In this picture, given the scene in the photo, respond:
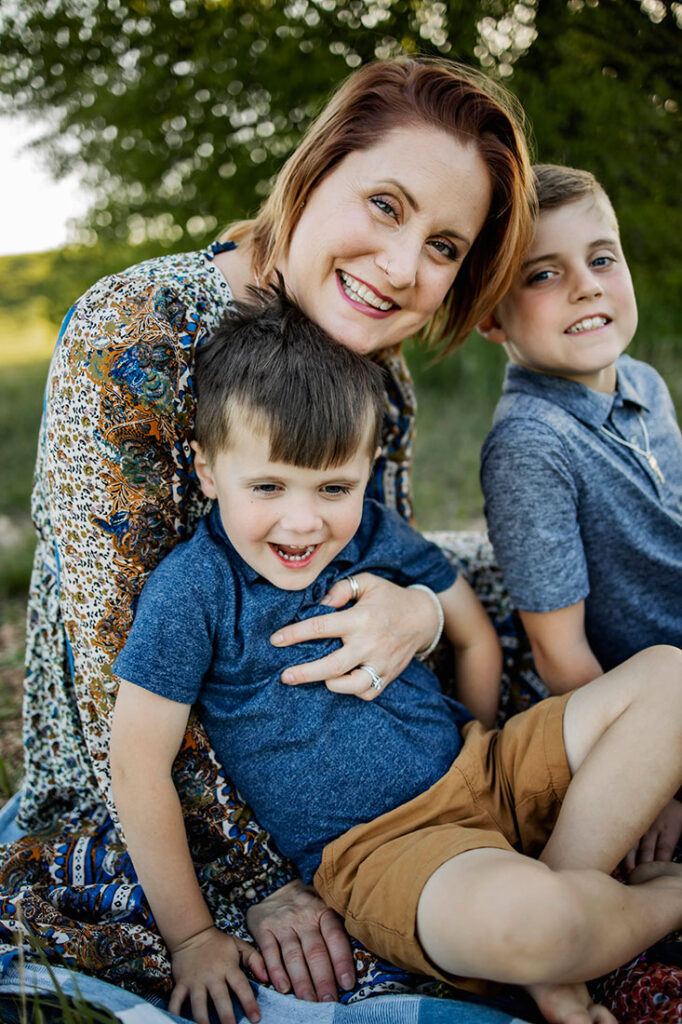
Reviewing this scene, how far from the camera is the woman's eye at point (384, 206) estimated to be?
5.61ft

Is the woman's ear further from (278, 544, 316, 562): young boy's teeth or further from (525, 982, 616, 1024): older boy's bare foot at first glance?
(525, 982, 616, 1024): older boy's bare foot

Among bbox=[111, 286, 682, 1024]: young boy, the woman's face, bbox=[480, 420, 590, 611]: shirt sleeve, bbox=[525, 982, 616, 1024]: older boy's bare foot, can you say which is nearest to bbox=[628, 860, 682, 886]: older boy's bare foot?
bbox=[111, 286, 682, 1024]: young boy

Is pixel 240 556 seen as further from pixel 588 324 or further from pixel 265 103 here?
pixel 265 103

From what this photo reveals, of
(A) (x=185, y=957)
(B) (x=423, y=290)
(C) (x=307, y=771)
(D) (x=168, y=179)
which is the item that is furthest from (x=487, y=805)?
(D) (x=168, y=179)

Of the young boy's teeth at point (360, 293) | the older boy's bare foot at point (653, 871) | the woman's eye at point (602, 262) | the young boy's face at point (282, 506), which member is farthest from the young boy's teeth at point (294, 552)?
the woman's eye at point (602, 262)

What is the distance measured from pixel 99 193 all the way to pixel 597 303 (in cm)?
353

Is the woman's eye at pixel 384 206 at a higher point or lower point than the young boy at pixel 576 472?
higher

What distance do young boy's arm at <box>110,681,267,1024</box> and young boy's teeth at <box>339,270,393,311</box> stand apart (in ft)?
3.00

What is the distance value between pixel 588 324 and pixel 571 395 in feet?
0.56

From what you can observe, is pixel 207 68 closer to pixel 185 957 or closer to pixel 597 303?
pixel 597 303

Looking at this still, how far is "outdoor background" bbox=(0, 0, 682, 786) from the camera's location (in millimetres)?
2652

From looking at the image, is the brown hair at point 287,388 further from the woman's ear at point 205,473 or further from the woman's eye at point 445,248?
the woman's eye at point 445,248

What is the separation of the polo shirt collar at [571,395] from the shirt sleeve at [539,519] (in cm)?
13

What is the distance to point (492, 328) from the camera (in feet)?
6.97
